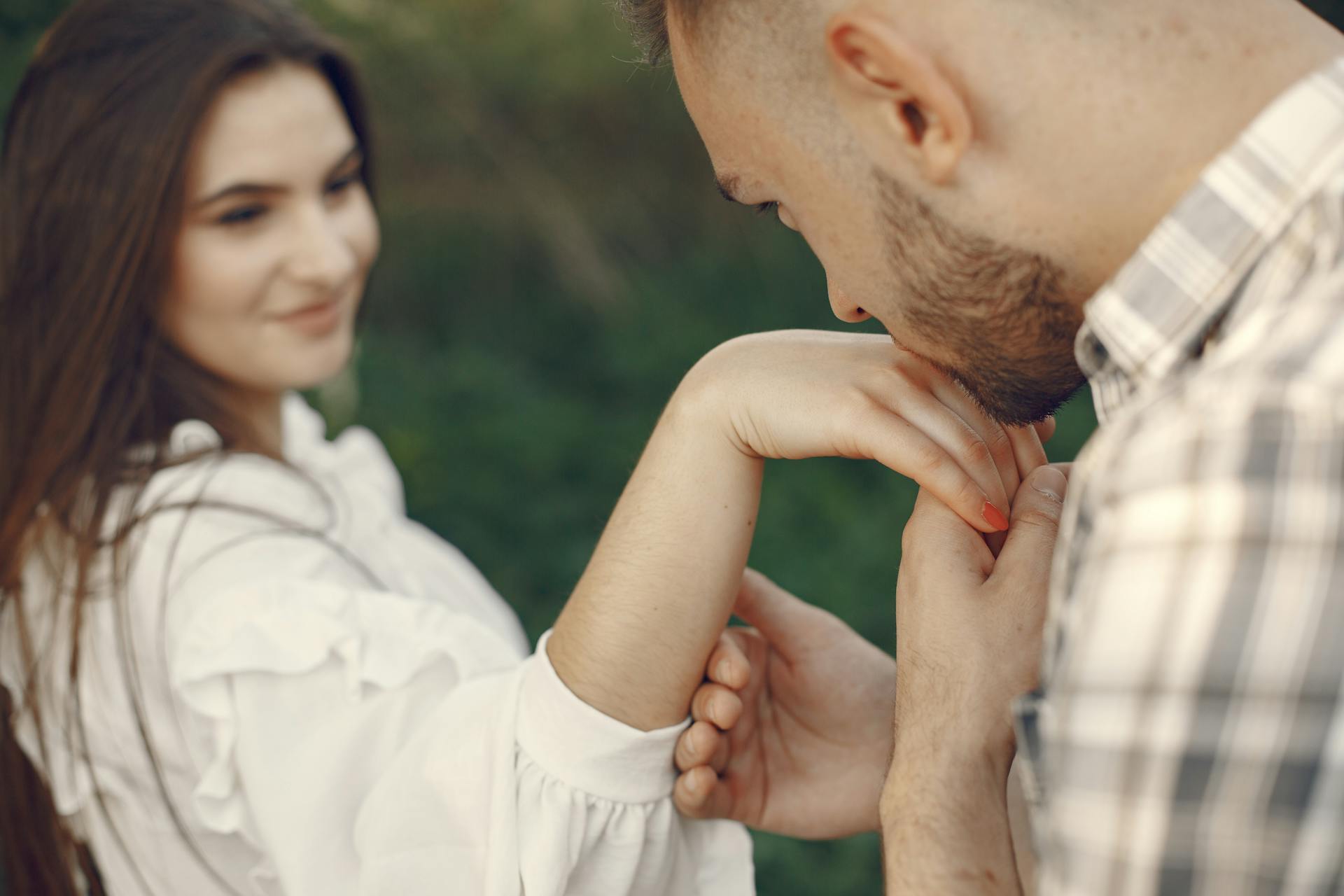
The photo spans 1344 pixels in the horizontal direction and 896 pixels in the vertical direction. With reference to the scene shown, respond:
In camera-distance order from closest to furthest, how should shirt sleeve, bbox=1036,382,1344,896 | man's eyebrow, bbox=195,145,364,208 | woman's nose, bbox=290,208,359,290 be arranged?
shirt sleeve, bbox=1036,382,1344,896
man's eyebrow, bbox=195,145,364,208
woman's nose, bbox=290,208,359,290

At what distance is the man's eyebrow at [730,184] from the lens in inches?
59.4

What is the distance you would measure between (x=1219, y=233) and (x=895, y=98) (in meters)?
0.36

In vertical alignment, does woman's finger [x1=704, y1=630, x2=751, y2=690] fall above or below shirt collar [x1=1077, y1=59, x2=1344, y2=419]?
below

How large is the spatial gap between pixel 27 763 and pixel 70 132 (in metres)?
1.28

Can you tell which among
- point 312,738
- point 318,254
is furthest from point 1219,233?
point 318,254

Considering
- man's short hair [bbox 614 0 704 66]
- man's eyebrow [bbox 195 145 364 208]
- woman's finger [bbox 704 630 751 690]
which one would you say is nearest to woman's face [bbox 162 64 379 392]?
man's eyebrow [bbox 195 145 364 208]

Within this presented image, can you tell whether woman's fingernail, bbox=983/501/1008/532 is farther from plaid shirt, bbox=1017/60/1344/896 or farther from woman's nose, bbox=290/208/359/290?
woman's nose, bbox=290/208/359/290

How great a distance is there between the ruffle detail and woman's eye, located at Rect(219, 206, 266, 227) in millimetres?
926

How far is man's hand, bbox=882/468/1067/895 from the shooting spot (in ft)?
4.14

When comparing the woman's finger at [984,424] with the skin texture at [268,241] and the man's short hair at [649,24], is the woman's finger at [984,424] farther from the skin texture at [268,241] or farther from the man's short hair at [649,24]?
the skin texture at [268,241]

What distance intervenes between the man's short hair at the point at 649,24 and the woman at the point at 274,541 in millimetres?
451

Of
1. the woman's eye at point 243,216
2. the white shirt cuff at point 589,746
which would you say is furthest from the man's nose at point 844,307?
the woman's eye at point 243,216

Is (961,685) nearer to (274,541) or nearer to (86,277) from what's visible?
(274,541)

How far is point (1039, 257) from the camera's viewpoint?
127 centimetres
